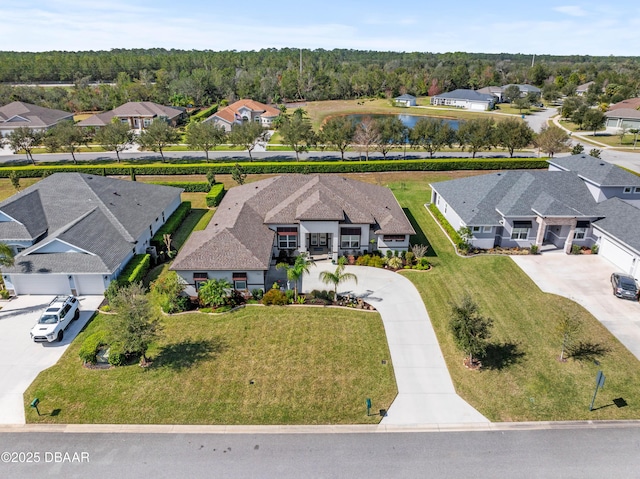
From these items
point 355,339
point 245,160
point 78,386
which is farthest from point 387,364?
point 245,160

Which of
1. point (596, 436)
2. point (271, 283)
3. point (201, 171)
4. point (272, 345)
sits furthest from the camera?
point (201, 171)

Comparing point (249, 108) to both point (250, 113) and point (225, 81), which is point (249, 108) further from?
point (225, 81)

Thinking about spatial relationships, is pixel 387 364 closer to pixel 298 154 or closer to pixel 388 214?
pixel 388 214

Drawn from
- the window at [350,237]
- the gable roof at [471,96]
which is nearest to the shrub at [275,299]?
the window at [350,237]

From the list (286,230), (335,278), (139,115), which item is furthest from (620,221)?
(139,115)

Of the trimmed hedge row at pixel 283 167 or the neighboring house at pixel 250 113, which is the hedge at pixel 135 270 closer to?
the trimmed hedge row at pixel 283 167
